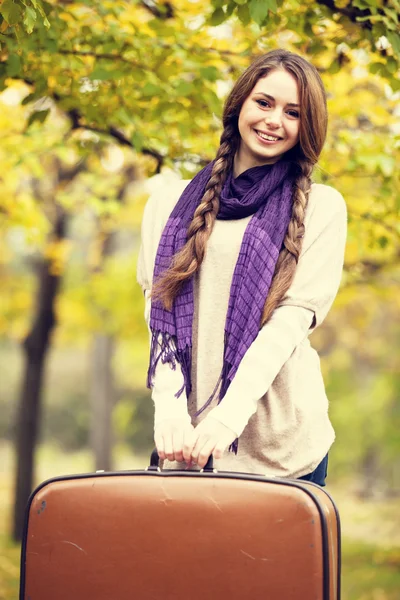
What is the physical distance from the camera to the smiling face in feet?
7.97

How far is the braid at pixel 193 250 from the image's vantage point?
2.34 m

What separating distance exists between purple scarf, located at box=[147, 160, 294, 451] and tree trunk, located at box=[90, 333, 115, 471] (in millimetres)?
11880

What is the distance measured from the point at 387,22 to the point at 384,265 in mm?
4619

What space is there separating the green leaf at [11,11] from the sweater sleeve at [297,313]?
101cm

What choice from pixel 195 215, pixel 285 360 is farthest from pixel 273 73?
pixel 285 360

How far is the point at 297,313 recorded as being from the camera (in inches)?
90.5

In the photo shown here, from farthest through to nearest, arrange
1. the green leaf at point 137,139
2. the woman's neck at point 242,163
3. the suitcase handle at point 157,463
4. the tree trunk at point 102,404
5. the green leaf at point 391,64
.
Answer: the tree trunk at point 102,404 → the green leaf at point 137,139 → the green leaf at point 391,64 → the woman's neck at point 242,163 → the suitcase handle at point 157,463

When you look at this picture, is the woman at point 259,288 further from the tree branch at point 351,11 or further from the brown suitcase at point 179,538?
the tree branch at point 351,11

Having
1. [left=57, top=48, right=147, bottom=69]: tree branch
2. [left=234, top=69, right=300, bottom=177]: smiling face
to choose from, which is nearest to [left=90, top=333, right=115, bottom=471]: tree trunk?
[left=57, top=48, right=147, bottom=69]: tree branch

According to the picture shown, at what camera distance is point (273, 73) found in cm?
245

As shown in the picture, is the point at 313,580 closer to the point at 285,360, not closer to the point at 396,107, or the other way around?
the point at 285,360

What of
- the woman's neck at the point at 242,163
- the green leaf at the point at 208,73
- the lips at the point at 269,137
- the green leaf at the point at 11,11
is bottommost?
the woman's neck at the point at 242,163

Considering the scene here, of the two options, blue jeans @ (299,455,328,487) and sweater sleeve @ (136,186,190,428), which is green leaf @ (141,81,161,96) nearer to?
sweater sleeve @ (136,186,190,428)

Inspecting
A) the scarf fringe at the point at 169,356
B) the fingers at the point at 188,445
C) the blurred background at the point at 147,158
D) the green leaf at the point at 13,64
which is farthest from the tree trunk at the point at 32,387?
→ the fingers at the point at 188,445
